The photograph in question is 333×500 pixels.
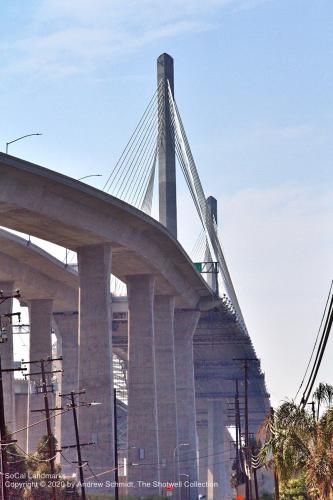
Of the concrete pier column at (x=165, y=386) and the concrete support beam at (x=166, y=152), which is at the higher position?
the concrete support beam at (x=166, y=152)

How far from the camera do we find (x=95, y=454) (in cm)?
8506

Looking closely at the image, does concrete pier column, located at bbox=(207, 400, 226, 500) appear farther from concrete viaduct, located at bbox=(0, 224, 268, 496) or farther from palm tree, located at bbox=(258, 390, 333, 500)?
palm tree, located at bbox=(258, 390, 333, 500)

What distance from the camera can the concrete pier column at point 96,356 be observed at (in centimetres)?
8506

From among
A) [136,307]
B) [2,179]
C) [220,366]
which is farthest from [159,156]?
[220,366]

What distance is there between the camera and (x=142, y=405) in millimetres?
98312

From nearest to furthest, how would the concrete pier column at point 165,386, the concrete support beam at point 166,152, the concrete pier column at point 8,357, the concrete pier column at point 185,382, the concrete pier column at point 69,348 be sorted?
1. the concrete pier column at point 8,357
2. the concrete support beam at point 166,152
3. the concrete pier column at point 165,386
4. the concrete pier column at point 185,382
5. the concrete pier column at point 69,348

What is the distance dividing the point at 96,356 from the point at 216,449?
9078 centimetres

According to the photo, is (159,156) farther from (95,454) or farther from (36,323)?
(95,454)

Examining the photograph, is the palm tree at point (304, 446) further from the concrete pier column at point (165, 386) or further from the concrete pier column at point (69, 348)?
the concrete pier column at point (69, 348)

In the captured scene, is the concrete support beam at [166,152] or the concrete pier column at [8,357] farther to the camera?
the concrete support beam at [166,152]

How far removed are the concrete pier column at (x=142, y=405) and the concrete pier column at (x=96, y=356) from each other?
12.3 meters

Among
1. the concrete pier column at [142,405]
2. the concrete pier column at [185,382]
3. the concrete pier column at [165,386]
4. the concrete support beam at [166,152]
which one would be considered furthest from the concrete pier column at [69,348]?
the concrete pier column at [142,405]

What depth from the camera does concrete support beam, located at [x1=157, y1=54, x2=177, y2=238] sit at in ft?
354

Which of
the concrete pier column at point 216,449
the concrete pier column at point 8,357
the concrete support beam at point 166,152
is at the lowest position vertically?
the concrete pier column at point 216,449
